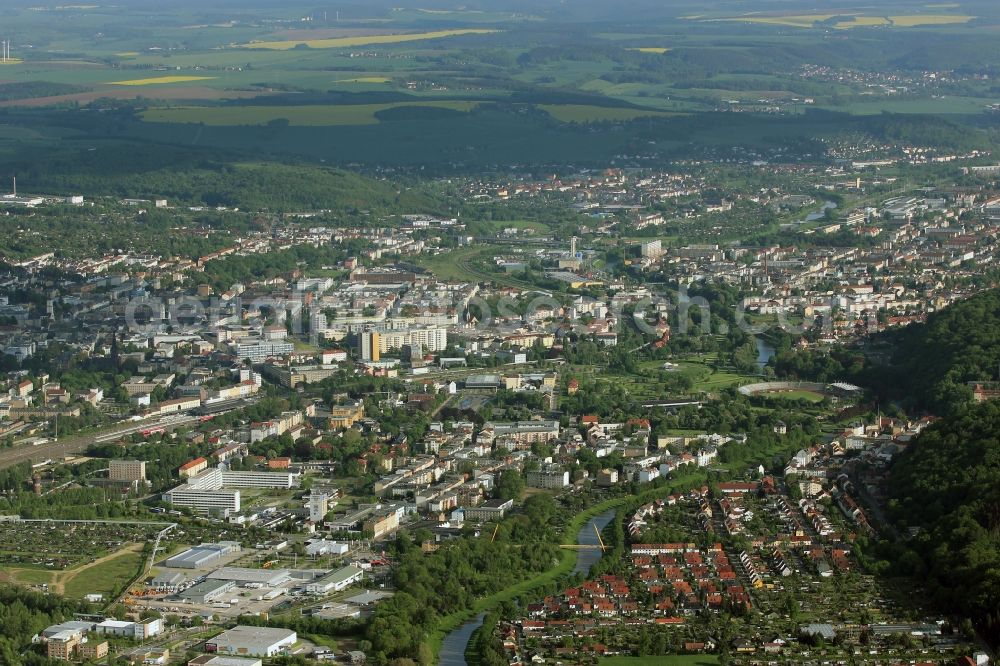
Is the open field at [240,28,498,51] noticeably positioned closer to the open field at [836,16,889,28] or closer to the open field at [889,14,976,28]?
the open field at [836,16,889,28]

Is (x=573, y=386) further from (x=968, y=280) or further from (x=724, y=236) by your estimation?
(x=724, y=236)

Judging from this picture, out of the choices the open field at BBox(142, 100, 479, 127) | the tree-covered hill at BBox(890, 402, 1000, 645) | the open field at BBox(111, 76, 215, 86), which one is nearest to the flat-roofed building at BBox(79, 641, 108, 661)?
the tree-covered hill at BBox(890, 402, 1000, 645)

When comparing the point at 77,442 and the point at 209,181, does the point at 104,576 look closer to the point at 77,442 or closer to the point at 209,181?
the point at 77,442

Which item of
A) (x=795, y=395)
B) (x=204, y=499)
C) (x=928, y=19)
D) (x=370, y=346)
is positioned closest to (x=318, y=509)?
(x=204, y=499)

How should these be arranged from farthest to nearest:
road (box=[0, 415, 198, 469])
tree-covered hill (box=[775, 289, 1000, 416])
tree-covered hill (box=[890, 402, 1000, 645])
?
1. tree-covered hill (box=[775, 289, 1000, 416])
2. road (box=[0, 415, 198, 469])
3. tree-covered hill (box=[890, 402, 1000, 645])

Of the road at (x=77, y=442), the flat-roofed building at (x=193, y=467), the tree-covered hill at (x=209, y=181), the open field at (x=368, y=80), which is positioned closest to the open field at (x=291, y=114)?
the tree-covered hill at (x=209, y=181)

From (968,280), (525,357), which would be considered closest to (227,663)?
(525,357)
